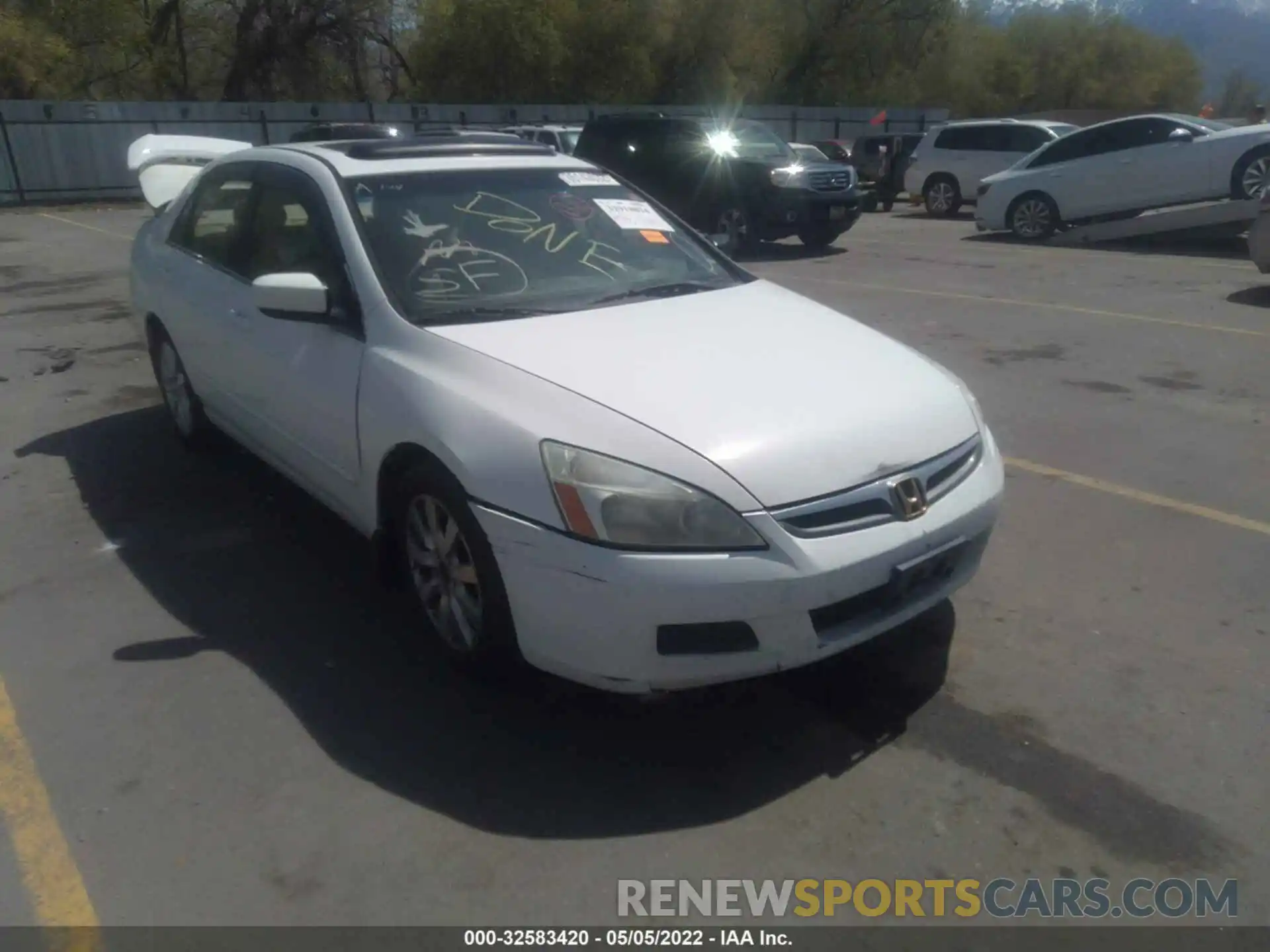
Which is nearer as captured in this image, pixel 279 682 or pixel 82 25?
pixel 279 682

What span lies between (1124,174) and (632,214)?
11.9m

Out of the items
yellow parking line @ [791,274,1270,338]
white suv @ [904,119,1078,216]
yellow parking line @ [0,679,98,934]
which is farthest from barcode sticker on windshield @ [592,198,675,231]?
white suv @ [904,119,1078,216]

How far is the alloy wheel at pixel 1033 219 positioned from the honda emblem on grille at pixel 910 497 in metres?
13.3

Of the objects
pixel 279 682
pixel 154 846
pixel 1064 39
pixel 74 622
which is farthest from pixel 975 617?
pixel 1064 39

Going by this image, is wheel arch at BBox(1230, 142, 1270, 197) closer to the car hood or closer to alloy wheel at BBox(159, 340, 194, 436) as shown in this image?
the car hood

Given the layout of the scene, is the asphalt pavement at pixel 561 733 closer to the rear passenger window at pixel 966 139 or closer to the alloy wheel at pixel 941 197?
the rear passenger window at pixel 966 139

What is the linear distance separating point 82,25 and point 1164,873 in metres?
39.3

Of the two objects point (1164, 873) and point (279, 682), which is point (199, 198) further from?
point (1164, 873)

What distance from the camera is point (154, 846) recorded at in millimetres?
2912

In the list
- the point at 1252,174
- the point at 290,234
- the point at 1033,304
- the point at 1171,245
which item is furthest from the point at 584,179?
the point at 1171,245

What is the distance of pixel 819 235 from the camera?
14.7 meters

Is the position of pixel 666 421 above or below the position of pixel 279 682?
above

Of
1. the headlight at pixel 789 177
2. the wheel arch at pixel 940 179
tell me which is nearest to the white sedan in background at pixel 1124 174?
the headlight at pixel 789 177

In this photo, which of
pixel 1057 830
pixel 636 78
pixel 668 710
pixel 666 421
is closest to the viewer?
pixel 1057 830
